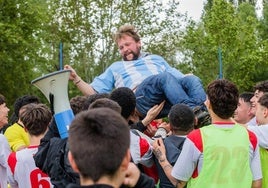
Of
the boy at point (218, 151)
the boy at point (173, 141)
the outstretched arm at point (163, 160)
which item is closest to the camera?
the boy at point (218, 151)

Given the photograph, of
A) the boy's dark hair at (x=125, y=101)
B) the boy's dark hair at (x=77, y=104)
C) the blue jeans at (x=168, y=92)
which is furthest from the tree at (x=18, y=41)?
the boy's dark hair at (x=125, y=101)

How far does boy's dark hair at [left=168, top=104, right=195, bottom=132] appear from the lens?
5.66 m

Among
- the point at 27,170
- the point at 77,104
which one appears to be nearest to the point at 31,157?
the point at 27,170

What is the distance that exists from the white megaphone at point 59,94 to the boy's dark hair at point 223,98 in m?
1.19

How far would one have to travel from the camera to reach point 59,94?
503 centimetres

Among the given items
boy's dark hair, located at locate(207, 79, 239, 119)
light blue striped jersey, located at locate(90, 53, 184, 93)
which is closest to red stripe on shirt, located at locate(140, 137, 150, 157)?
boy's dark hair, located at locate(207, 79, 239, 119)

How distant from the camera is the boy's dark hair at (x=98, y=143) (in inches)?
119

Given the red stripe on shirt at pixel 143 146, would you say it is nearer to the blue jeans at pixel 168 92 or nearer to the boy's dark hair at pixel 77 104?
the boy's dark hair at pixel 77 104

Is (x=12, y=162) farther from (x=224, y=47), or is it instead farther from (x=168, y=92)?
(x=224, y=47)

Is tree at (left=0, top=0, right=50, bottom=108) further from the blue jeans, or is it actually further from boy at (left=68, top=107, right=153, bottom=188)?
boy at (left=68, top=107, right=153, bottom=188)

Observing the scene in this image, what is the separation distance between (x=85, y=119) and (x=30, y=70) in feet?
100

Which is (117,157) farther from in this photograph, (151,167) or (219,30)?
(219,30)

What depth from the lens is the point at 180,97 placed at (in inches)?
247

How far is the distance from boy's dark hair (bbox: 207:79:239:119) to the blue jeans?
1012mm
